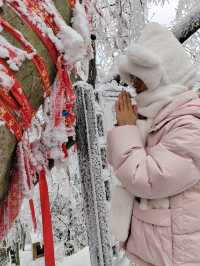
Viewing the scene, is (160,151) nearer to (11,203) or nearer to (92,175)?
(11,203)

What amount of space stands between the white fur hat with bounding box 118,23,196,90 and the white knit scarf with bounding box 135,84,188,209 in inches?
1.1

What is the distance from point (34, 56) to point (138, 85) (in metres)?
0.64

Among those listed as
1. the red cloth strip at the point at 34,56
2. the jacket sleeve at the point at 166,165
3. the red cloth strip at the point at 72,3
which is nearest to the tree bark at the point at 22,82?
the red cloth strip at the point at 34,56

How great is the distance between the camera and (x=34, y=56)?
1.15 m

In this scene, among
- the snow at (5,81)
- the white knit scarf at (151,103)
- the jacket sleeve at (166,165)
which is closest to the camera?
the snow at (5,81)

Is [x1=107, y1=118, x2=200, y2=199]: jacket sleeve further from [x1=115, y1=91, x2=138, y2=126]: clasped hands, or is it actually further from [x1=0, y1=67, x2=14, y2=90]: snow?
[x1=0, y1=67, x2=14, y2=90]: snow

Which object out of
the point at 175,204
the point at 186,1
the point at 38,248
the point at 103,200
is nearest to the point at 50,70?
the point at 175,204

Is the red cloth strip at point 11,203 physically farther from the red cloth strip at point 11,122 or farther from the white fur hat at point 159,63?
the white fur hat at point 159,63

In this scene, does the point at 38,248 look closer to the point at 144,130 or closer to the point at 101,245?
the point at 101,245

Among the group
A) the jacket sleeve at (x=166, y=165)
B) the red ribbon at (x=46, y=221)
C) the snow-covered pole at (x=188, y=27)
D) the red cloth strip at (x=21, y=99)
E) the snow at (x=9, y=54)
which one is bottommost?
the red ribbon at (x=46, y=221)

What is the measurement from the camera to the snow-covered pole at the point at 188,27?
316 cm

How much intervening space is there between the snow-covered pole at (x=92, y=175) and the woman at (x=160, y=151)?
53 centimetres

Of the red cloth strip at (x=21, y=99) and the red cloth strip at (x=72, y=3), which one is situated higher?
the red cloth strip at (x=72, y=3)

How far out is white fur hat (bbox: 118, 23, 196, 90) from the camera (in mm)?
1585
